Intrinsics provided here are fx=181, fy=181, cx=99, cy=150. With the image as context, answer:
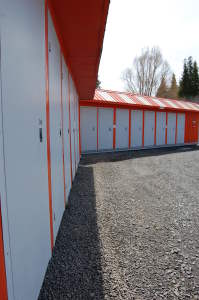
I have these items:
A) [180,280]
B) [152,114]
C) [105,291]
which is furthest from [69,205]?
[152,114]

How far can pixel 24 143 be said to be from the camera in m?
1.29

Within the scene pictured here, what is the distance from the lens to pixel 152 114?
38.1ft

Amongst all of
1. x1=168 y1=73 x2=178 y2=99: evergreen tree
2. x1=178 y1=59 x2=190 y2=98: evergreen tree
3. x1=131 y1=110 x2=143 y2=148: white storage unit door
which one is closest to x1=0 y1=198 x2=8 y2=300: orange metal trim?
x1=131 y1=110 x2=143 y2=148: white storage unit door

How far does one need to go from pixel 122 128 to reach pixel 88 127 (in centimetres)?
218

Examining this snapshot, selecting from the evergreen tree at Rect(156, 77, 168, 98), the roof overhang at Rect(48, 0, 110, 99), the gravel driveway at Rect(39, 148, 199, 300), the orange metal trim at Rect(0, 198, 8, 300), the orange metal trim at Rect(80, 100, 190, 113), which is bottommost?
the gravel driveway at Rect(39, 148, 199, 300)

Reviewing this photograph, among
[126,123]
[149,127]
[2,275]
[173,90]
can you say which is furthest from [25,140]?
[173,90]

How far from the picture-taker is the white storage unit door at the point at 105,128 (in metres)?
9.54

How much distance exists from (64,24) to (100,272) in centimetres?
316

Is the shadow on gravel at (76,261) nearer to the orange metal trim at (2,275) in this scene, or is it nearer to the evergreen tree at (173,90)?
the orange metal trim at (2,275)

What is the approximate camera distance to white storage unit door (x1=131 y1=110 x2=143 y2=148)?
10742 mm

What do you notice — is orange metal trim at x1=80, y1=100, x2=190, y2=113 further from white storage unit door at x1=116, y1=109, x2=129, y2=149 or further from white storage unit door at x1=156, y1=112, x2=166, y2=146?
white storage unit door at x1=156, y1=112, x2=166, y2=146

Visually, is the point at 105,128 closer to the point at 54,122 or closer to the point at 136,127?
the point at 136,127

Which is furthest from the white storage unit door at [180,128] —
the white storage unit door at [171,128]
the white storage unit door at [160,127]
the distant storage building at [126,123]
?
the white storage unit door at [160,127]

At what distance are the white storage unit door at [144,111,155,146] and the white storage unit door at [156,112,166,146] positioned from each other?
0.49 m
